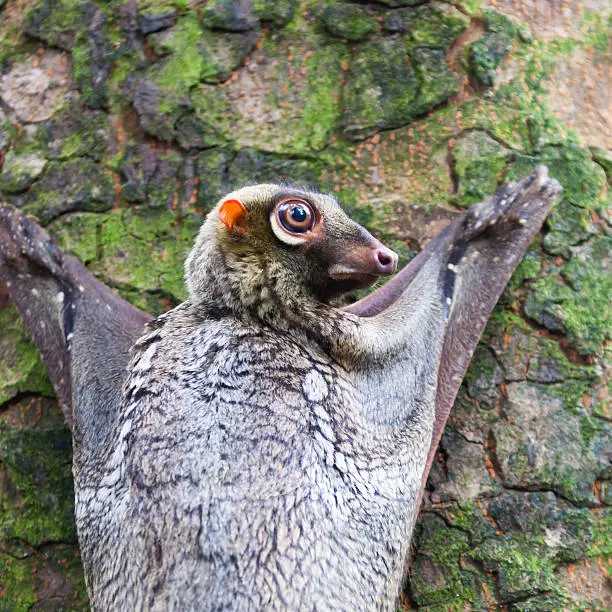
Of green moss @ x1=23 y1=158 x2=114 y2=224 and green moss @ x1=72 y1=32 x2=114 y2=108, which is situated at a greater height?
green moss @ x1=72 y1=32 x2=114 y2=108

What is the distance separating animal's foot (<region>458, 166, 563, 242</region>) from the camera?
453cm

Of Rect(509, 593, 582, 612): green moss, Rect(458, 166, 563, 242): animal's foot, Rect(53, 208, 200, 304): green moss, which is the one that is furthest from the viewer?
Rect(53, 208, 200, 304): green moss

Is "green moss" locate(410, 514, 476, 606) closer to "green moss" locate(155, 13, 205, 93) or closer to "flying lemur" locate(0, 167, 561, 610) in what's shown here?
"flying lemur" locate(0, 167, 561, 610)

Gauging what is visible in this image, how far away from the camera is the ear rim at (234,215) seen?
4.16 metres

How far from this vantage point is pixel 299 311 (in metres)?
4.18

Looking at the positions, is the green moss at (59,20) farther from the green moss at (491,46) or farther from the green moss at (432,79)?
the green moss at (491,46)

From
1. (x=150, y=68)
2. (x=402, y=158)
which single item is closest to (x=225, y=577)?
(x=402, y=158)

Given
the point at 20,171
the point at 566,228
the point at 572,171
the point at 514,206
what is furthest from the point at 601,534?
the point at 20,171

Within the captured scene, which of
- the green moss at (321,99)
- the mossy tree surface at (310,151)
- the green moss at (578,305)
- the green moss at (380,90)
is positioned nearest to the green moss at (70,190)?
the mossy tree surface at (310,151)

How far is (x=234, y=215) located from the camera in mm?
4164

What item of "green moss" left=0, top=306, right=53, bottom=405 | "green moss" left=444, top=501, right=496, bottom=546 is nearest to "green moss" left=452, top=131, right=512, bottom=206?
"green moss" left=444, top=501, right=496, bottom=546

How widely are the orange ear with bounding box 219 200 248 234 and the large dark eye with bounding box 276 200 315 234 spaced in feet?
0.62

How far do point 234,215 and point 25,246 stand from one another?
1368 millimetres

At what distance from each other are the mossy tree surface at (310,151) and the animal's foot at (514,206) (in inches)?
4.2
